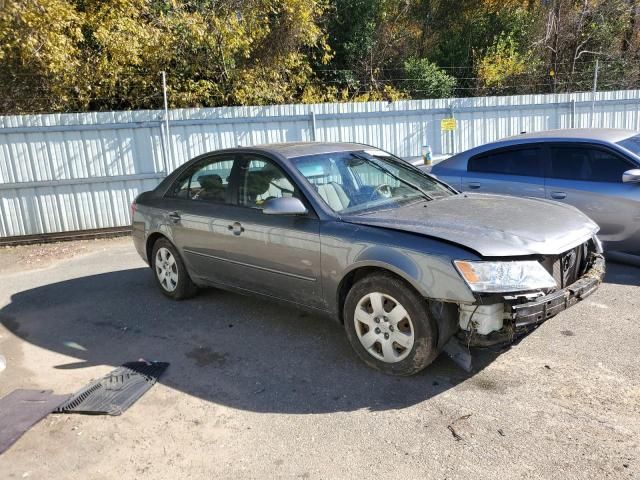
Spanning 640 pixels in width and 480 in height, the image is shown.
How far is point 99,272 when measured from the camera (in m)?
7.38

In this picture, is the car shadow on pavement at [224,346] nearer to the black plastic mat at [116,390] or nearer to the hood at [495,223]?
the black plastic mat at [116,390]

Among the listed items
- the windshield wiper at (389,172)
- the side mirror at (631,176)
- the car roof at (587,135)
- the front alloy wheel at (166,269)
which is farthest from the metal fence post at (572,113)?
the front alloy wheel at (166,269)

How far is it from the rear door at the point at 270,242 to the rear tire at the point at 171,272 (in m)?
0.89

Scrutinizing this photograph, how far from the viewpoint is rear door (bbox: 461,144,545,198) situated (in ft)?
20.6

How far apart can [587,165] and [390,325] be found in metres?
3.70

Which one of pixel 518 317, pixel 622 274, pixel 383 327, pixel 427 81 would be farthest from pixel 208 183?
pixel 427 81

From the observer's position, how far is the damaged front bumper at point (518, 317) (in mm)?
3275

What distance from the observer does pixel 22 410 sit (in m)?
3.67

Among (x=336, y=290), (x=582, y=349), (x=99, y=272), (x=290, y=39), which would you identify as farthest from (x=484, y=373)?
(x=290, y=39)

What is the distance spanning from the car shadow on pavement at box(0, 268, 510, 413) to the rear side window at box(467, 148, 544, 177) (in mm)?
3084

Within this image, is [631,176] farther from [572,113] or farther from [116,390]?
[572,113]

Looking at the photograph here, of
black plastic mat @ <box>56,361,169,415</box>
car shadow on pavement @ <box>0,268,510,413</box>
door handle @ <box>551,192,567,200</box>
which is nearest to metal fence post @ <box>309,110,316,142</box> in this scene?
car shadow on pavement @ <box>0,268,510,413</box>

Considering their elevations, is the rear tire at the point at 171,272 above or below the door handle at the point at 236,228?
below

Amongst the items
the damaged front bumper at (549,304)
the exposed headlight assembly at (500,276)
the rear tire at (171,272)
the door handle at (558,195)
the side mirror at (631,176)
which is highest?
the side mirror at (631,176)
